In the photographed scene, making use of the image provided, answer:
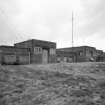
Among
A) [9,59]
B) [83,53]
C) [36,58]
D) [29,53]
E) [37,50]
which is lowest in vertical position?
[9,59]

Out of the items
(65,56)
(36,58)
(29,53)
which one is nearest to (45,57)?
(36,58)

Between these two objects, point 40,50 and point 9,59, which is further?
point 40,50

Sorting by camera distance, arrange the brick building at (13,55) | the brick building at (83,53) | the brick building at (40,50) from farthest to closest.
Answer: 1. the brick building at (83,53)
2. the brick building at (40,50)
3. the brick building at (13,55)

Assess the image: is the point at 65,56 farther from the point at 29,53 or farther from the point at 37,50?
the point at 29,53

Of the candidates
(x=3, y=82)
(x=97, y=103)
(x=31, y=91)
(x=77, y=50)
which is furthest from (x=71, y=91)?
(x=77, y=50)

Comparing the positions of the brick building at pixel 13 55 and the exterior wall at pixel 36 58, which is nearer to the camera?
the brick building at pixel 13 55

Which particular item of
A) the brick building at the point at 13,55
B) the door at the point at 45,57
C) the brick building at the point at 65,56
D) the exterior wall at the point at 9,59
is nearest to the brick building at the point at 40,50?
the door at the point at 45,57

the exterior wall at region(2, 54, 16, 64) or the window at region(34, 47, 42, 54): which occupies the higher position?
the window at region(34, 47, 42, 54)

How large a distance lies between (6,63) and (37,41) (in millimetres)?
6453

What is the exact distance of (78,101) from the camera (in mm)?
5207

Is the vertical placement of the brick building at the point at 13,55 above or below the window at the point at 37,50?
below

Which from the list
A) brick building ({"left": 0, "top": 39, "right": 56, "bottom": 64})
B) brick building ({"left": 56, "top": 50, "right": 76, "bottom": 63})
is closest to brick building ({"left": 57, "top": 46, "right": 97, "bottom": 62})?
brick building ({"left": 56, "top": 50, "right": 76, "bottom": 63})

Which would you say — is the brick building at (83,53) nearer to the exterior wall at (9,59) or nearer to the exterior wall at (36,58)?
the exterior wall at (36,58)

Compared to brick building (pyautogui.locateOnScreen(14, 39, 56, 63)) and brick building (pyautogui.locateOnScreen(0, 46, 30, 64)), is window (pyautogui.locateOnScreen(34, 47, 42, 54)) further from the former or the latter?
brick building (pyautogui.locateOnScreen(0, 46, 30, 64))
